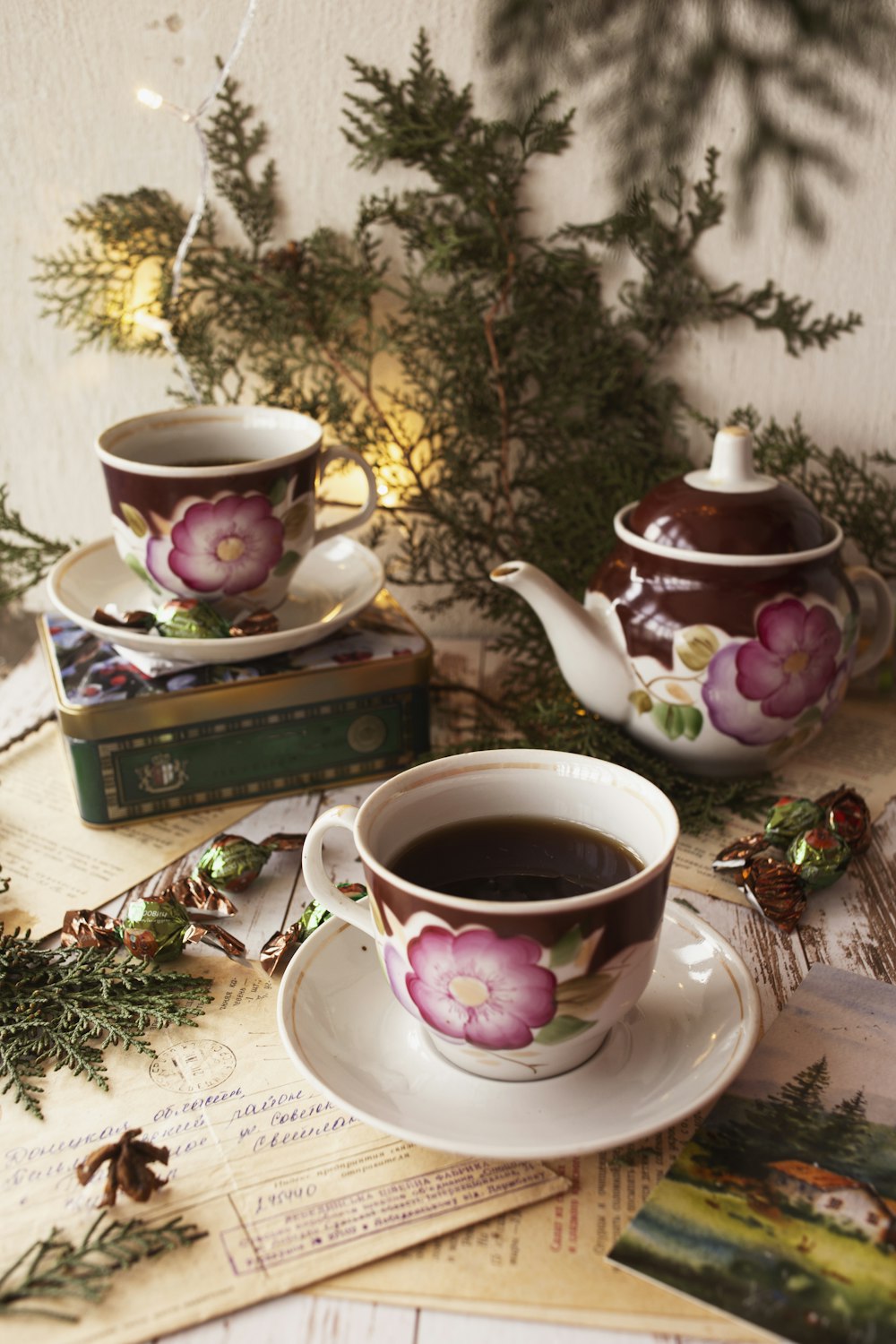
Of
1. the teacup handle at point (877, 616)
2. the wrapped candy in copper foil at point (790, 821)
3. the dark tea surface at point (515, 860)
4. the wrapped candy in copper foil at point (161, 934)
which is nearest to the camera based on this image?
the dark tea surface at point (515, 860)

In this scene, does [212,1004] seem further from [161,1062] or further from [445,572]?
[445,572]

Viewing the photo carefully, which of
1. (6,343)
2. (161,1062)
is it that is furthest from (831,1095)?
Result: (6,343)

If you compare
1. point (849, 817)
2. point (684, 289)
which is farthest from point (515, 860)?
point (684, 289)

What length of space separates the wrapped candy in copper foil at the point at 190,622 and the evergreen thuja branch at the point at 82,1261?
0.40 m

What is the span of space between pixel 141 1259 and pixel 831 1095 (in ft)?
1.05

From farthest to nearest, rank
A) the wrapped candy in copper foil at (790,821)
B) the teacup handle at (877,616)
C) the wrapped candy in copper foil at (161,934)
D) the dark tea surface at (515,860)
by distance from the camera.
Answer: the teacup handle at (877,616) < the wrapped candy in copper foil at (790,821) < the wrapped candy in copper foil at (161,934) < the dark tea surface at (515,860)

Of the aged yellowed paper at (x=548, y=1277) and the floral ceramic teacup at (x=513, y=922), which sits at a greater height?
the floral ceramic teacup at (x=513, y=922)

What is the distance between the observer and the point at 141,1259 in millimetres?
469

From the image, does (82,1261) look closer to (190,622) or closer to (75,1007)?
(75,1007)

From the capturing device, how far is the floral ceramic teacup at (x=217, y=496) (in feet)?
2.53

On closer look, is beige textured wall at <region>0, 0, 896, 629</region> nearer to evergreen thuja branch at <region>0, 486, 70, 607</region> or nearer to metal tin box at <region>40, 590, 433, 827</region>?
evergreen thuja branch at <region>0, 486, 70, 607</region>

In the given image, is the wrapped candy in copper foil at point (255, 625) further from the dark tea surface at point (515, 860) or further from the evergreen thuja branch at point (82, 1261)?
the evergreen thuja branch at point (82, 1261)

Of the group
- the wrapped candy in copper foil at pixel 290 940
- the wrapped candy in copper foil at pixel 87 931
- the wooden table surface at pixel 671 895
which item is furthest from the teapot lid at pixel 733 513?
the wrapped candy in copper foil at pixel 87 931

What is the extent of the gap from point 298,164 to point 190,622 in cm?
42
